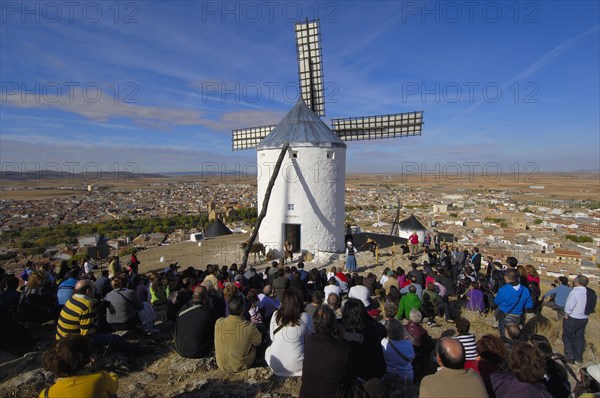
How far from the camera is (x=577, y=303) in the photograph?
5848 millimetres

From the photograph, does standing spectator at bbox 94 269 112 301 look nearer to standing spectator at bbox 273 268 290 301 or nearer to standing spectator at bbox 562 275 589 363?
standing spectator at bbox 273 268 290 301

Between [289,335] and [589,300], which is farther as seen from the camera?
[589,300]

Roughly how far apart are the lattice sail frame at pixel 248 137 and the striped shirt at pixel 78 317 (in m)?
14.8

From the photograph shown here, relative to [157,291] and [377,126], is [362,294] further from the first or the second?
[377,126]

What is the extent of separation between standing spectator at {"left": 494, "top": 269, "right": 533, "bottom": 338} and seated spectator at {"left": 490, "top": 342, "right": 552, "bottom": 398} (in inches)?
126

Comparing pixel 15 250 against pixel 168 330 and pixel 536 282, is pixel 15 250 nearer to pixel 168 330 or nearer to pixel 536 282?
pixel 168 330

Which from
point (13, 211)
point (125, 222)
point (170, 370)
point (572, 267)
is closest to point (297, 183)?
point (170, 370)

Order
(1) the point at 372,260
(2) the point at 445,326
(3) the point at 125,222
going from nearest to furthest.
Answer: (2) the point at 445,326 → (1) the point at 372,260 → (3) the point at 125,222

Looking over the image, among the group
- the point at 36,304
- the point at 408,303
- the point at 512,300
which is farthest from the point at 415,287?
the point at 36,304

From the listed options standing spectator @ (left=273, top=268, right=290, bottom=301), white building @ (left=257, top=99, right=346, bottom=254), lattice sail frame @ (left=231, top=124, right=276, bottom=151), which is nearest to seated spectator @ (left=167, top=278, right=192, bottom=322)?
standing spectator @ (left=273, top=268, right=290, bottom=301)

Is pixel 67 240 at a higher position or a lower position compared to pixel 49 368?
lower

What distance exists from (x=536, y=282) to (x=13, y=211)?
5361 centimetres

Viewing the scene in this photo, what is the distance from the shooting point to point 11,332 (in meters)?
5.25

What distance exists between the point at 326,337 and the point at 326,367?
11.0 inches
